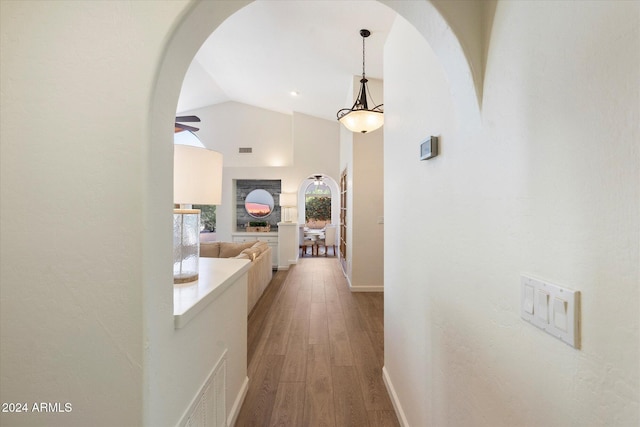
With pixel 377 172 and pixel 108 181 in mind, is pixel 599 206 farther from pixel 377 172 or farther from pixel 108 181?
pixel 377 172

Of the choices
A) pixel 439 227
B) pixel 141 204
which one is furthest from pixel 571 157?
pixel 141 204

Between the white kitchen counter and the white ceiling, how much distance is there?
289 cm

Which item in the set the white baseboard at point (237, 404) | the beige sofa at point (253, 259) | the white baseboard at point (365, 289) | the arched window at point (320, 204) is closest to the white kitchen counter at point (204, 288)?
the white baseboard at point (237, 404)

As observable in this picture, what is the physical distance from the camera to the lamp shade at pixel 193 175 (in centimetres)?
140

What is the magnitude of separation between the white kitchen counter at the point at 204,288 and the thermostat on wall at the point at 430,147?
1220 millimetres

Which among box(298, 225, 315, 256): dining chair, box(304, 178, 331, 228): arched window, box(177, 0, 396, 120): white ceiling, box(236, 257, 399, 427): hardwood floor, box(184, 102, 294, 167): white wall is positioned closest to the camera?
box(236, 257, 399, 427): hardwood floor

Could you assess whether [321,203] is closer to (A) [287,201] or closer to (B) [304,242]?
(B) [304,242]

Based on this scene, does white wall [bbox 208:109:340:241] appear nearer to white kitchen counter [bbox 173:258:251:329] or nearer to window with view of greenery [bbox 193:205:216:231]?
window with view of greenery [bbox 193:205:216:231]

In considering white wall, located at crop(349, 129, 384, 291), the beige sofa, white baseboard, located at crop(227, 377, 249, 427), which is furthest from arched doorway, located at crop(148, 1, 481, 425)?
white wall, located at crop(349, 129, 384, 291)

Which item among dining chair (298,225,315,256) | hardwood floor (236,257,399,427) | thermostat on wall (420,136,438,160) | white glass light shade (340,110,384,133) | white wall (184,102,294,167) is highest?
white wall (184,102,294,167)

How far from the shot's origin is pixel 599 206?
561 mm

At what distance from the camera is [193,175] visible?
1.43m

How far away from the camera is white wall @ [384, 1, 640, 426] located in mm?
527

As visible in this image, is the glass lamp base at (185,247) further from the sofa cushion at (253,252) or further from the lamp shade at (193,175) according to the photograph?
the sofa cushion at (253,252)
